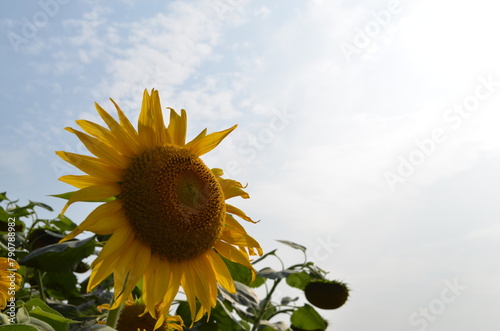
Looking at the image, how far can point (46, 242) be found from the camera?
3.10 meters

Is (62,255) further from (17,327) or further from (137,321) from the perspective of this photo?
(17,327)

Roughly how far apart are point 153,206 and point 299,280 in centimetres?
215

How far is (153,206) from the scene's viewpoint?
5.84 feet

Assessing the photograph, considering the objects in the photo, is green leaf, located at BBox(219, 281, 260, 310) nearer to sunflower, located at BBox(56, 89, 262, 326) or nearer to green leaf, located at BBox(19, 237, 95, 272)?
sunflower, located at BBox(56, 89, 262, 326)

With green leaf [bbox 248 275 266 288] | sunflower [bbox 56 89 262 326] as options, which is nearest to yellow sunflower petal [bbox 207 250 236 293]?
sunflower [bbox 56 89 262 326]

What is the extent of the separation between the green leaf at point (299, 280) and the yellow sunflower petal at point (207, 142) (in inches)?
69.4

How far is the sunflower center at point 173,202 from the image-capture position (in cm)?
179

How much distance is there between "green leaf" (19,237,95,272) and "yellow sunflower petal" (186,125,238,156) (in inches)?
20.9

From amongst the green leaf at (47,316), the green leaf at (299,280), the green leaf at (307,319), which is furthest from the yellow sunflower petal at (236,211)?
the green leaf at (307,319)

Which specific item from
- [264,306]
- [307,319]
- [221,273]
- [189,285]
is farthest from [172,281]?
[307,319]

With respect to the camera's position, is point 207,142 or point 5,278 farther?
point 5,278

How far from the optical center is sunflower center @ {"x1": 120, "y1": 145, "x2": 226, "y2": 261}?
179 cm

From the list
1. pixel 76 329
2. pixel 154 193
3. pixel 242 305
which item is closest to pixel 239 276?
pixel 242 305

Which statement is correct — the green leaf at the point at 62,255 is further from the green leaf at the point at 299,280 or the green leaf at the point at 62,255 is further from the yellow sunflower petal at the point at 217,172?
the green leaf at the point at 299,280
